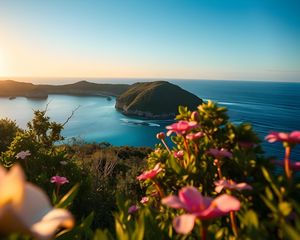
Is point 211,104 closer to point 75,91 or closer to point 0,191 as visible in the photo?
point 0,191

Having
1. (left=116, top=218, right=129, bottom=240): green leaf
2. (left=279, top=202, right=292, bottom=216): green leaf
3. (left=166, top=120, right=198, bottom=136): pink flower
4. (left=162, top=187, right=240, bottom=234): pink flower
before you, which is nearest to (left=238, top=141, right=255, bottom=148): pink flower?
(left=166, top=120, right=198, bottom=136): pink flower

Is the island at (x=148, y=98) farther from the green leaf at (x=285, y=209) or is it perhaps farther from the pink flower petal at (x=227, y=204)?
the pink flower petal at (x=227, y=204)

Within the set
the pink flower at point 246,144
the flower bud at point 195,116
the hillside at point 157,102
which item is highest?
the flower bud at point 195,116

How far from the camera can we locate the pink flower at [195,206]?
851 mm

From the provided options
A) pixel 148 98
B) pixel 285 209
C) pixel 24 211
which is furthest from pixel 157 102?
pixel 24 211

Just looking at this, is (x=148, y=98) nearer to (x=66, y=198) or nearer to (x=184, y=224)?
(x=66, y=198)

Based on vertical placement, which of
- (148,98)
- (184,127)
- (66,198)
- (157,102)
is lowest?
(157,102)

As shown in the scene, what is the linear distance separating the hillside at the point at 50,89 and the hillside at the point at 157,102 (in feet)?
109

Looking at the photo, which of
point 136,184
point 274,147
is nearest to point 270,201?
point 136,184

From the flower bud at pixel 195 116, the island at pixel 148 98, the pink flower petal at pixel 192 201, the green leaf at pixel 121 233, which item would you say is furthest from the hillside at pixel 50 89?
the pink flower petal at pixel 192 201

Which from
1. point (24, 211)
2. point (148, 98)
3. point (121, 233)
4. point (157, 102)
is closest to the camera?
point (24, 211)

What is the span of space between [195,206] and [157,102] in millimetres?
64539

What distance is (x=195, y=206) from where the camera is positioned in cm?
94

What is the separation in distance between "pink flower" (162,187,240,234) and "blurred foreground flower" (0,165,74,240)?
1.13 feet
